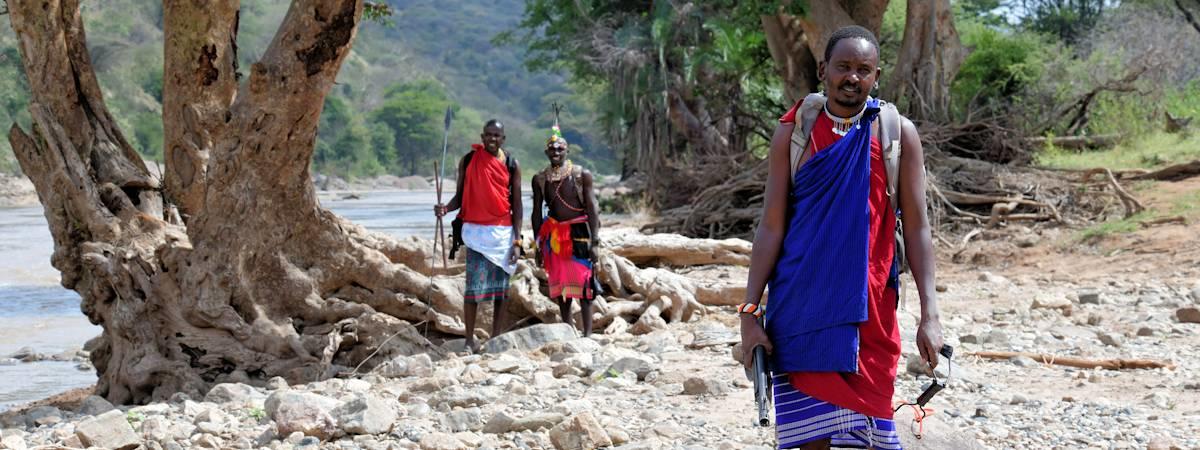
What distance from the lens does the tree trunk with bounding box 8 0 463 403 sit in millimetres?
7383

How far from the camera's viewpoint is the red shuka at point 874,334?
298 cm

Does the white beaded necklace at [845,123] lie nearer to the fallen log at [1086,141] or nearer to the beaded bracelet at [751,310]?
the beaded bracelet at [751,310]

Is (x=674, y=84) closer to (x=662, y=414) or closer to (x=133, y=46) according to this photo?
(x=662, y=414)

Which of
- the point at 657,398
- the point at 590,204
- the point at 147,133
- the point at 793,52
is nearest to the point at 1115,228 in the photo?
the point at 793,52

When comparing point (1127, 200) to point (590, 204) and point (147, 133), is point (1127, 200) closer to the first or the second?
point (590, 204)

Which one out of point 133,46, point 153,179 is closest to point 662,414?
point 153,179

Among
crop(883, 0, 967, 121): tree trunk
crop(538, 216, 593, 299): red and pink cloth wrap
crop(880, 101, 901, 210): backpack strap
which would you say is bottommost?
crop(538, 216, 593, 299): red and pink cloth wrap

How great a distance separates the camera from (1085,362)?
6.29 meters

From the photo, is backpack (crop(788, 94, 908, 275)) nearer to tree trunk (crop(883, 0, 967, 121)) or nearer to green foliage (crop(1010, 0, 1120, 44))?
tree trunk (crop(883, 0, 967, 121))

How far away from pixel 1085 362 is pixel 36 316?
11130mm

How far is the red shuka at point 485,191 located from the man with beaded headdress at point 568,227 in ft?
0.78

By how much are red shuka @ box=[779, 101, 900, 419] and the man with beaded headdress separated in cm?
470

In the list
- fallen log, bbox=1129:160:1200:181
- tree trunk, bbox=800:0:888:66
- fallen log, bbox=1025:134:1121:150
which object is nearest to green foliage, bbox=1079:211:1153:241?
fallen log, bbox=1129:160:1200:181

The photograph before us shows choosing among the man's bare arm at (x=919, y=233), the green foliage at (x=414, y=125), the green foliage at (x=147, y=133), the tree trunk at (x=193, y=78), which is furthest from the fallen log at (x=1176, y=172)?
the green foliage at (x=414, y=125)
